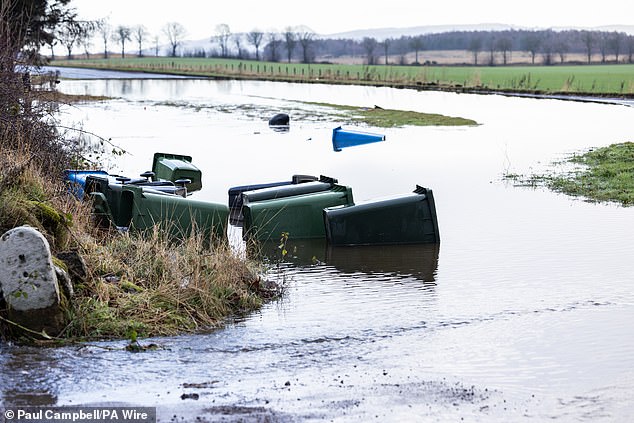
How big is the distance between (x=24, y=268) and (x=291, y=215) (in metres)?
6.27

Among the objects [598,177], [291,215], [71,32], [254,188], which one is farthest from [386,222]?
[71,32]

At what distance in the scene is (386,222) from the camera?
1383 cm

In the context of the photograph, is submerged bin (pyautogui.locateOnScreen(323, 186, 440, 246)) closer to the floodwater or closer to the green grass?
the floodwater

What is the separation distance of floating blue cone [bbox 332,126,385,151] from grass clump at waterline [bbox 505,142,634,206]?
6.85 metres

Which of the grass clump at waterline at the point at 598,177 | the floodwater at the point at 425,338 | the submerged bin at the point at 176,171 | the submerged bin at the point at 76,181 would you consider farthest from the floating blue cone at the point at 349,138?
the submerged bin at the point at 76,181

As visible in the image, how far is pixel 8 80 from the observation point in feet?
47.8

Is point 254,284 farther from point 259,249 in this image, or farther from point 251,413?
point 251,413

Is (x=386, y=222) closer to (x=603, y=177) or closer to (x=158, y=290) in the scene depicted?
(x=158, y=290)

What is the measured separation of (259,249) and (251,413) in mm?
6124

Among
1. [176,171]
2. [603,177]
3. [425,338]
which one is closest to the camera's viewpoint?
[425,338]

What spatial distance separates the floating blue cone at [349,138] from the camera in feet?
92.0

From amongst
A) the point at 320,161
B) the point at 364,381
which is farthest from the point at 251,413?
the point at 320,161

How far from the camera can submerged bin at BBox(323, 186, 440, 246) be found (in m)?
13.8

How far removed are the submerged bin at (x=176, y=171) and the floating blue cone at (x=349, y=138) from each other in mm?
8423
